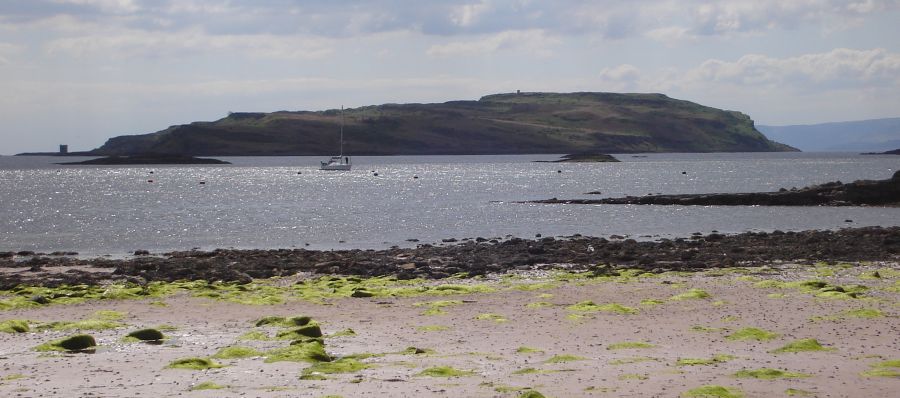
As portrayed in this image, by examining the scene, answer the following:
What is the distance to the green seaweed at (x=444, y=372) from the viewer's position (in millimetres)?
15984

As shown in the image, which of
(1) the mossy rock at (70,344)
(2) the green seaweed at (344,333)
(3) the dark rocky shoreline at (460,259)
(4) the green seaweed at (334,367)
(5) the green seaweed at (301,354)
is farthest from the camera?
(3) the dark rocky shoreline at (460,259)

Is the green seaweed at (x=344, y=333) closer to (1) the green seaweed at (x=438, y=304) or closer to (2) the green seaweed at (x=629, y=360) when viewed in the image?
(1) the green seaweed at (x=438, y=304)

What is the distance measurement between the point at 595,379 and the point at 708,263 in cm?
2042

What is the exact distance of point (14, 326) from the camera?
21047 millimetres

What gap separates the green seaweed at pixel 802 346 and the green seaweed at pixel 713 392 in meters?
3.29

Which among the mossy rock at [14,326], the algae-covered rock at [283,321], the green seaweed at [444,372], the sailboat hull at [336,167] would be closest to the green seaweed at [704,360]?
the green seaweed at [444,372]

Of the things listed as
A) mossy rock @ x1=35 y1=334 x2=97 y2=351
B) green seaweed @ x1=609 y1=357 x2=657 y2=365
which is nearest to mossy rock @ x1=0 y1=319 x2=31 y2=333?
mossy rock @ x1=35 y1=334 x2=97 y2=351

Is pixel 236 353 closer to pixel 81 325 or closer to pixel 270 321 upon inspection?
pixel 270 321

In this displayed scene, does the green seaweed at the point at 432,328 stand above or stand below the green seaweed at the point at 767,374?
below

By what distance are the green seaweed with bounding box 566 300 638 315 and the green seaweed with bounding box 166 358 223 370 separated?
30.0 feet

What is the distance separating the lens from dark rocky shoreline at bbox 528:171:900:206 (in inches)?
2758

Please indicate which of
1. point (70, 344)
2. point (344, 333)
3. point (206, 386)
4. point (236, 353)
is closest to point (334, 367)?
point (206, 386)

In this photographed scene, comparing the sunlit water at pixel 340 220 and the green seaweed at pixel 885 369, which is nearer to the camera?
the green seaweed at pixel 885 369

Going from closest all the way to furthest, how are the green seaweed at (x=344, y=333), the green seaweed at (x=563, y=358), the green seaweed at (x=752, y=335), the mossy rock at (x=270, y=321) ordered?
the green seaweed at (x=563, y=358) → the green seaweed at (x=752, y=335) → the green seaweed at (x=344, y=333) → the mossy rock at (x=270, y=321)
